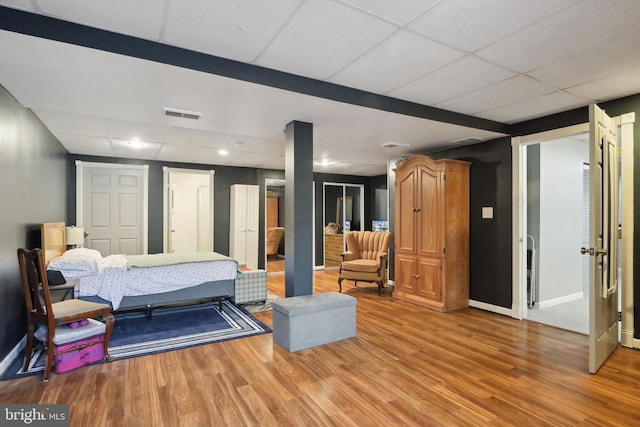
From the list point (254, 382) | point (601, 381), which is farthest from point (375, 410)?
point (601, 381)

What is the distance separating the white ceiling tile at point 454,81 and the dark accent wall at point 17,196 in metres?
3.27

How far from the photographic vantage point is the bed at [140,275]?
354cm

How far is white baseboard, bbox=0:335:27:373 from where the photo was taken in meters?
2.65

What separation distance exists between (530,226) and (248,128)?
3.91m

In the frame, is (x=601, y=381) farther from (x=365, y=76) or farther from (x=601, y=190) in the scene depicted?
(x=365, y=76)

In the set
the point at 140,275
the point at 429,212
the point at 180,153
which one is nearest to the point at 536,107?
the point at 429,212

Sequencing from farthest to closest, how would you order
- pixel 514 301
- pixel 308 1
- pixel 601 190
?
pixel 514 301, pixel 601 190, pixel 308 1

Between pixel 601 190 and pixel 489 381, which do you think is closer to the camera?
pixel 489 381

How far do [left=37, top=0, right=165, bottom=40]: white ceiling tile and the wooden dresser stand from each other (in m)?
6.74

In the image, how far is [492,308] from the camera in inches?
173

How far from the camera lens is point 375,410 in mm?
2158

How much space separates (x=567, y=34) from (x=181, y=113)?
308cm

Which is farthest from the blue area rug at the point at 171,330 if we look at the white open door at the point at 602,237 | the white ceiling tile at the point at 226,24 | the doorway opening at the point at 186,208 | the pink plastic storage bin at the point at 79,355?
the doorway opening at the point at 186,208

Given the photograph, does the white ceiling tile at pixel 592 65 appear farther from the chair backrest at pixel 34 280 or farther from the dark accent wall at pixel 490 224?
the chair backrest at pixel 34 280
